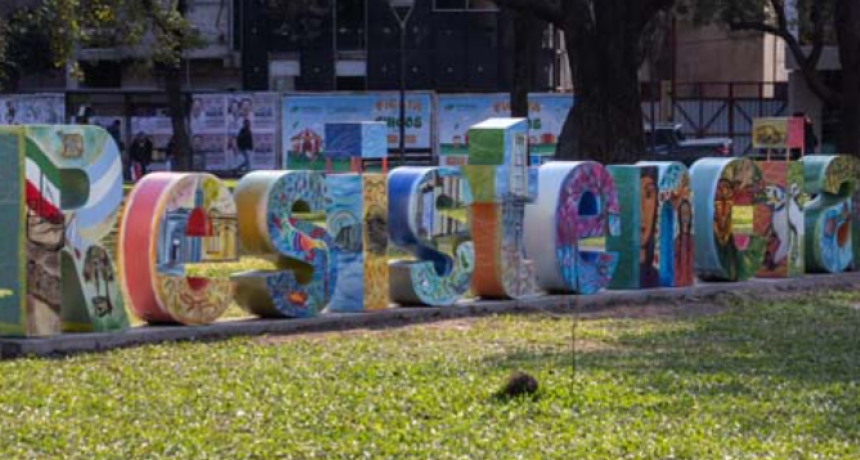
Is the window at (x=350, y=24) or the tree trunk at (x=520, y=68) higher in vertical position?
the window at (x=350, y=24)

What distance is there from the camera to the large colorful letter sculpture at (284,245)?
13938 mm

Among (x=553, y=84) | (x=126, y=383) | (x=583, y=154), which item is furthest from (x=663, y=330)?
(x=553, y=84)

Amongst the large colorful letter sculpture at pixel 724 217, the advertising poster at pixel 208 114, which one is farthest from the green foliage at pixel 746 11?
the large colorful letter sculpture at pixel 724 217

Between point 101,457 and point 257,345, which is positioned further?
point 257,345

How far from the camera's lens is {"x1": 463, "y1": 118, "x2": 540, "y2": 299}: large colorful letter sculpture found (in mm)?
15844

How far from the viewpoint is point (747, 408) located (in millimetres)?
9898

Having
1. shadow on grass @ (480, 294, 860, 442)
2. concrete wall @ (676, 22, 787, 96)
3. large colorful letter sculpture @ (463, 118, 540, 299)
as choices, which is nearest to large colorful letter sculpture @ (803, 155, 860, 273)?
shadow on grass @ (480, 294, 860, 442)

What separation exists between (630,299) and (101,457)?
30.2 feet

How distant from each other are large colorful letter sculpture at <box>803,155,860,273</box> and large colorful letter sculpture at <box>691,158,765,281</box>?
0.98m

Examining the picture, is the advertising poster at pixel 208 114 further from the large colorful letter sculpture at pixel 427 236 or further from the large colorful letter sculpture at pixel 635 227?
the large colorful letter sculpture at pixel 427 236

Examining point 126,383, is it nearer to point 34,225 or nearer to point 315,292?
point 34,225

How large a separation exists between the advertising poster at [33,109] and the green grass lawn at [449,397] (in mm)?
30707

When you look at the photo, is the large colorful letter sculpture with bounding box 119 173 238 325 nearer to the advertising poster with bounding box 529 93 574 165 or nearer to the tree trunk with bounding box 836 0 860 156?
the tree trunk with bounding box 836 0 860 156

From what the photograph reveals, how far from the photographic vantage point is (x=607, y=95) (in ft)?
82.1
